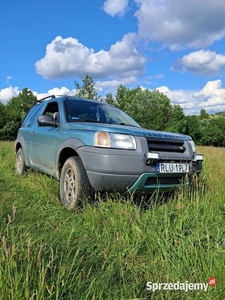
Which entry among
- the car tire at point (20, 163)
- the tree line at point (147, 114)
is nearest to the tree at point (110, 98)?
the tree line at point (147, 114)

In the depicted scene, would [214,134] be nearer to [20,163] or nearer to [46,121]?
[20,163]

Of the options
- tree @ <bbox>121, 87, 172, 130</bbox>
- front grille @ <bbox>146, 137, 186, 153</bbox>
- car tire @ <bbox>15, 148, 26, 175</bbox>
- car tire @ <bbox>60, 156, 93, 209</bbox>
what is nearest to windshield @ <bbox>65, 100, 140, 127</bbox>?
car tire @ <bbox>60, 156, 93, 209</bbox>

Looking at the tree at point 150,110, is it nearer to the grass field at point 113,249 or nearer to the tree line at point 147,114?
the tree line at point 147,114

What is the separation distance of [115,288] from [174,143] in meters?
2.26

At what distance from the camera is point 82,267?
195 centimetres

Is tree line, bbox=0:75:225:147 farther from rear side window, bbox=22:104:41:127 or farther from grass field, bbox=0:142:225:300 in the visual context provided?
grass field, bbox=0:142:225:300

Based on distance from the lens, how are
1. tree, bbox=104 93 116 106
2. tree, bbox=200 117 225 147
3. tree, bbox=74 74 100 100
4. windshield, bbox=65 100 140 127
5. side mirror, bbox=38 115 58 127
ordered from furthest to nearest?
1. tree, bbox=104 93 116 106
2. tree, bbox=200 117 225 147
3. tree, bbox=74 74 100 100
4. windshield, bbox=65 100 140 127
5. side mirror, bbox=38 115 58 127

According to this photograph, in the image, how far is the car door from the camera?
13.9ft

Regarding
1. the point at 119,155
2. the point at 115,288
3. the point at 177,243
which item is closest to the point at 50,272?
the point at 115,288

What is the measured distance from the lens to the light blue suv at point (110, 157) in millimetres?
3137

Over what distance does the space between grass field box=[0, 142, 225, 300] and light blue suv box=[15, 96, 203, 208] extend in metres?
0.22

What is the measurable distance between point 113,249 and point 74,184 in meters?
1.32

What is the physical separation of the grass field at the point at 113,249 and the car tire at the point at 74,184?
14 centimetres

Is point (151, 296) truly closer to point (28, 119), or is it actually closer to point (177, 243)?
point (177, 243)
